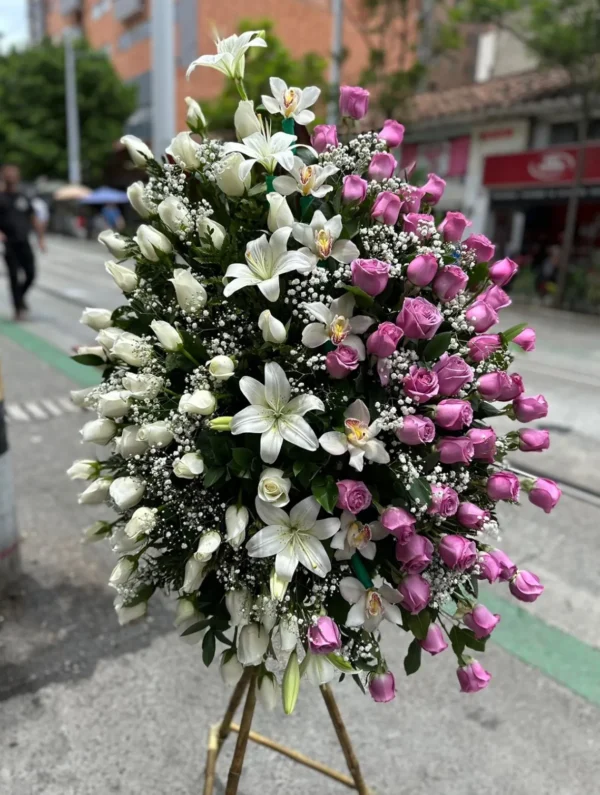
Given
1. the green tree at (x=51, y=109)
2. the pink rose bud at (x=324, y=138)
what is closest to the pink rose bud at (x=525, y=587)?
the pink rose bud at (x=324, y=138)

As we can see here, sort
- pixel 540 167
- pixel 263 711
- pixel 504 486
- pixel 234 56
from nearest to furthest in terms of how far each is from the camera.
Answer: pixel 504 486 → pixel 234 56 → pixel 263 711 → pixel 540 167

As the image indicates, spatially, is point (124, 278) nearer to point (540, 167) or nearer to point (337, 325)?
point (337, 325)

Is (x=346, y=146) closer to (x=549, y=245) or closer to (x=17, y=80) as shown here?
(x=549, y=245)

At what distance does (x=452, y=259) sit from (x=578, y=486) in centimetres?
367

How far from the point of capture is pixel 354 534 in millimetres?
1396

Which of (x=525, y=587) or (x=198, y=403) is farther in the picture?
(x=525, y=587)

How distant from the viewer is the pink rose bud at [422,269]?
4.52 ft

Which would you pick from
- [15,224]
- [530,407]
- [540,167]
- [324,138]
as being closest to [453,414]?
[530,407]

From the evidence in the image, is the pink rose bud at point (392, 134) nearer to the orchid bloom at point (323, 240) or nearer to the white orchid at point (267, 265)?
the orchid bloom at point (323, 240)

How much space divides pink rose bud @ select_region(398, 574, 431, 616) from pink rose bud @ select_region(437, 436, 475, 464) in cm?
26

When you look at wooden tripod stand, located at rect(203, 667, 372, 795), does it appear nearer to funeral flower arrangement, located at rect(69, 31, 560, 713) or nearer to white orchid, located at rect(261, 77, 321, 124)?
funeral flower arrangement, located at rect(69, 31, 560, 713)

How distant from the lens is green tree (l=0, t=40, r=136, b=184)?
3381 centimetres

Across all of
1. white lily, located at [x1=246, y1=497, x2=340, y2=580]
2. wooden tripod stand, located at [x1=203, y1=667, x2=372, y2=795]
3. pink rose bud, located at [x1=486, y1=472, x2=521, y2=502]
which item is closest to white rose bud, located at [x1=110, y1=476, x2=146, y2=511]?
white lily, located at [x1=246, y1=497, x2=340, y2=580]

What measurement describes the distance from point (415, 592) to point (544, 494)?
398mm
